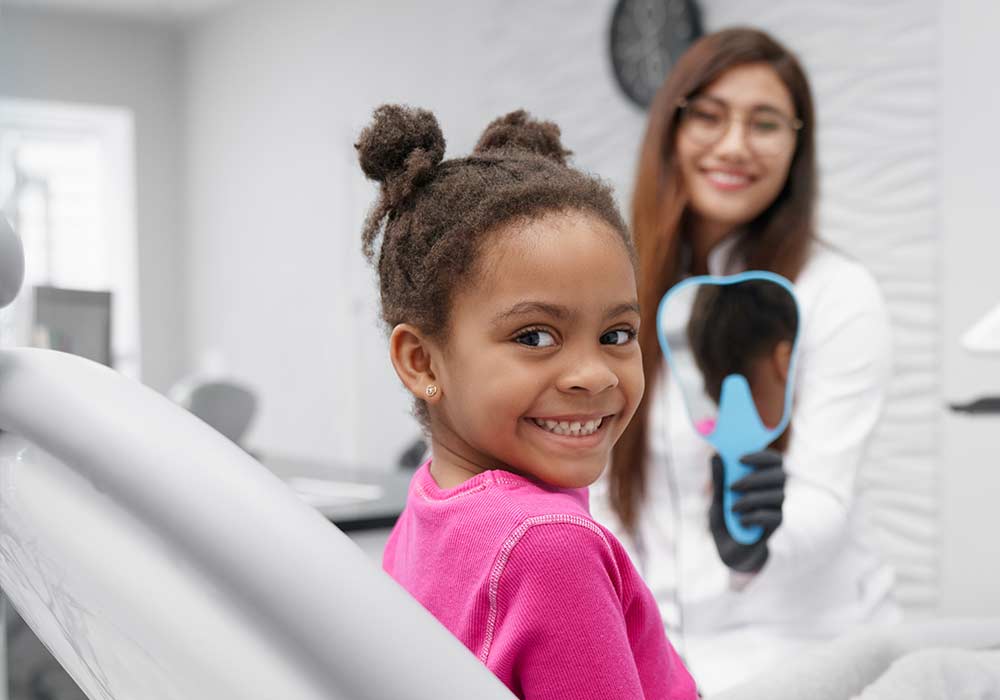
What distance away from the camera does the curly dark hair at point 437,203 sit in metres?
0.68

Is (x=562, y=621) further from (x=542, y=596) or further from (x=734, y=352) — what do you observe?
(x=734, y=352)

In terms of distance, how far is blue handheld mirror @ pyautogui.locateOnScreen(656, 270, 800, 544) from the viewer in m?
1.27

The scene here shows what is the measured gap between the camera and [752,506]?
1.21m

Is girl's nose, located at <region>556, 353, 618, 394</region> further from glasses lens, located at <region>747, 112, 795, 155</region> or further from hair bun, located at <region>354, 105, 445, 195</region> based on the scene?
glasses lens, located at <region>747, 112, 795, 155</region>

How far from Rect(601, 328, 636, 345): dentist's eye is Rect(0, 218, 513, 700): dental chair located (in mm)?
323

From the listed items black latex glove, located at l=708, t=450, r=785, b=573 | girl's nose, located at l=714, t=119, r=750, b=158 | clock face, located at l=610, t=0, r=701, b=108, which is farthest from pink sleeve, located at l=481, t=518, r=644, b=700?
clock face, located at l=610, t=0, r=701, b=108

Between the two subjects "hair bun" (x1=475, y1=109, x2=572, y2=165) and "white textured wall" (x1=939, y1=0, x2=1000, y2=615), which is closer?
"hair bun" (x1=475, y1=109, x2=572, y2=165)

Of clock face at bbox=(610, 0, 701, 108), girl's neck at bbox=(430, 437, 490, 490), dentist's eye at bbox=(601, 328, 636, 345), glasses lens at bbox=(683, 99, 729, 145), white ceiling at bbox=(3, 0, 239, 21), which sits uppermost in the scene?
white ceiling at bbox=(3, 0, 239, 21)

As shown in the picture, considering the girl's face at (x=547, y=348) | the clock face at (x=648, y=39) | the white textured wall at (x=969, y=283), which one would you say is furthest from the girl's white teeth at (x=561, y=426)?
Result: the clock face at (x=648, y=39)

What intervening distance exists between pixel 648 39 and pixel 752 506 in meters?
3.07

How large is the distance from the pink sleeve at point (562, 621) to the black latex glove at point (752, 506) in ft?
2.12

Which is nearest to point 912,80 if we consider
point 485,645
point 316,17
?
point 485,645

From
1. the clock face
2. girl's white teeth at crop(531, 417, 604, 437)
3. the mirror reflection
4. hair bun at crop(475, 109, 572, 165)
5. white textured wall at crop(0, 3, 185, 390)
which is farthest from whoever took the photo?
white textured wall at crop(0, 3, 185, 390)

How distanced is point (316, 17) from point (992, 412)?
5159 millimetres
